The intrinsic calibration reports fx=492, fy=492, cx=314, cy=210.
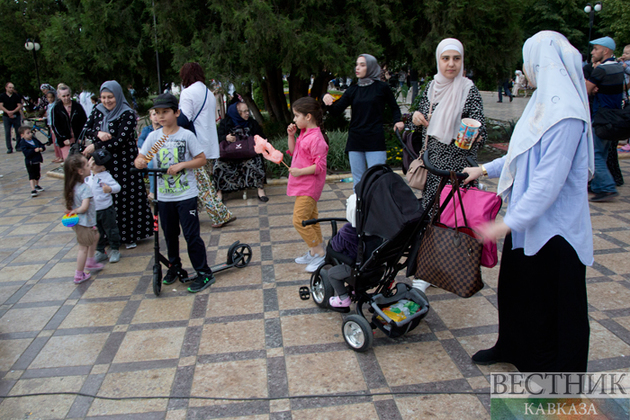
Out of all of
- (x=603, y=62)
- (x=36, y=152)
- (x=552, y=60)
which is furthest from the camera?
(x=36, y=152)

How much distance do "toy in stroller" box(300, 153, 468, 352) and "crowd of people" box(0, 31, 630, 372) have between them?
299 millimetres

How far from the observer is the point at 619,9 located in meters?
27.7

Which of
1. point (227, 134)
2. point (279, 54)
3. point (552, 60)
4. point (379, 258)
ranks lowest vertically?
point (379, 258)

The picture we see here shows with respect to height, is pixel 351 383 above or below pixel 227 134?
below

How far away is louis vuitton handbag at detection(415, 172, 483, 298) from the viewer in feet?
9.17

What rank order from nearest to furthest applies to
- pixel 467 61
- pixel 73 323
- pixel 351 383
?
pixel 351 383, pixel 73 323, pixel 467 61

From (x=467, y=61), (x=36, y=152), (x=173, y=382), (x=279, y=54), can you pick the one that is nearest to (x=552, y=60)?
(x=173, y=382)

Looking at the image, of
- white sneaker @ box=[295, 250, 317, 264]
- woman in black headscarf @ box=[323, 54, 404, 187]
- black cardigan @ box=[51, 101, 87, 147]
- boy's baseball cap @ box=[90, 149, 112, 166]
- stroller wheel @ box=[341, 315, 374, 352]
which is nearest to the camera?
stroller wheel @ box=[341, 315, 374, 352]

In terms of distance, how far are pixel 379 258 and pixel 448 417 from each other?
1036mm

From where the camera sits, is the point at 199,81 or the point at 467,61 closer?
the point at 199,81

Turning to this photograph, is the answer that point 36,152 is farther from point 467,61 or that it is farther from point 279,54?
point 467,61

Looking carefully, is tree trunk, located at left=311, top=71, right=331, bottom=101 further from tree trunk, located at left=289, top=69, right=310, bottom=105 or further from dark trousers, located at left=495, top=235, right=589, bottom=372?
dark trousers, located at left=495, top=235, right=589, bottom=372

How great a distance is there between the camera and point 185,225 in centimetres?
426

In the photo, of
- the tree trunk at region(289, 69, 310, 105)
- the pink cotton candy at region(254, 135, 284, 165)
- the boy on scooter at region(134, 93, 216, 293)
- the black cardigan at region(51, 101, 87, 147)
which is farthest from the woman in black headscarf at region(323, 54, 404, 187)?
the tree trunk at region(289, 69, 310, 105)
